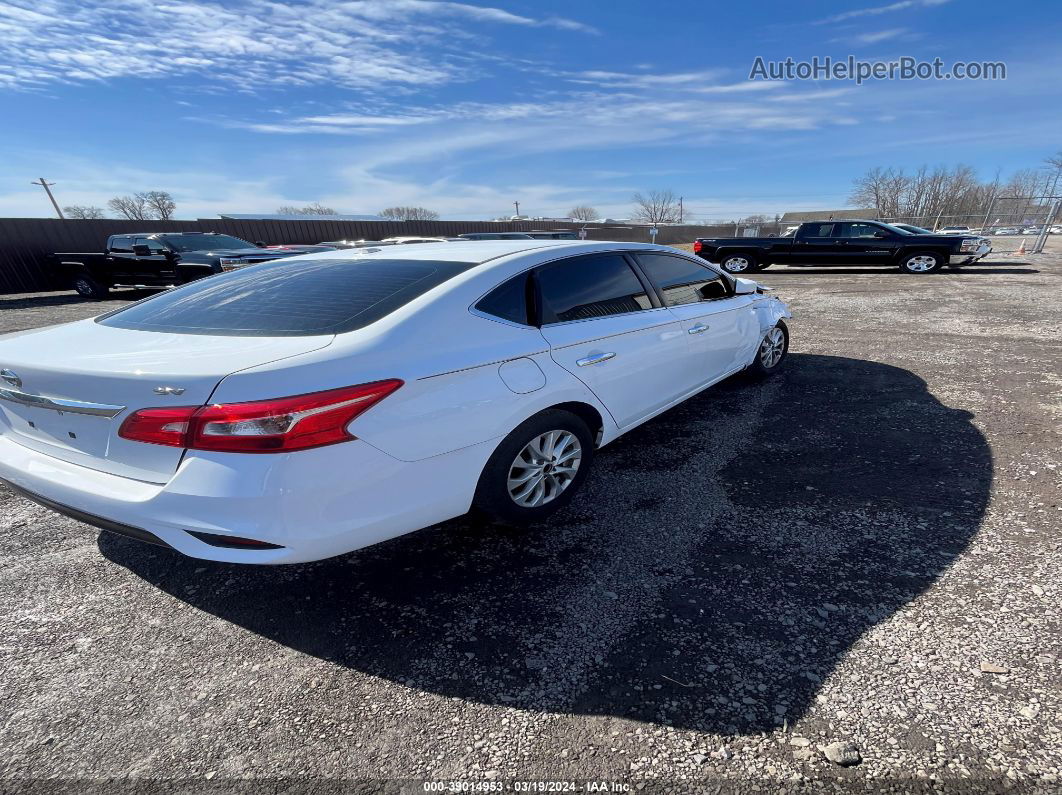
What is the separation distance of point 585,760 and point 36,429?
2.52 m

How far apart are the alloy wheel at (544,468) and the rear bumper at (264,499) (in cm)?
55

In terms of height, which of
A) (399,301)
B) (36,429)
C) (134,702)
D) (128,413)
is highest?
(399,301)

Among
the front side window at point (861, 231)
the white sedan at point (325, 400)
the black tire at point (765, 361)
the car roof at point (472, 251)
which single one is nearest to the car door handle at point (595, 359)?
the white sedan at point (325, 400)

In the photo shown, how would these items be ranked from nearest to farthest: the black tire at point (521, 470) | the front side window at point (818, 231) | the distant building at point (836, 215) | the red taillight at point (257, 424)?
the red taillight at point (257, 424) < the black tire at point (521, 470) < the front side window at point (818, 231) < the distant building at point (836, 215)

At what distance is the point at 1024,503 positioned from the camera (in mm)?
2859

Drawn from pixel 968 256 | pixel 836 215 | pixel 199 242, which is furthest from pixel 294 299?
pixel 836 215

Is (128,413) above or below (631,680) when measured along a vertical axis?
above

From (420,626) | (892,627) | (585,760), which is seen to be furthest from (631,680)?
(892,627)

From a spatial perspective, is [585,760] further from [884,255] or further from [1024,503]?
[884,255]

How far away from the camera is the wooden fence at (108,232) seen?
16.2 m

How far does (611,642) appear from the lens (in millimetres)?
2033

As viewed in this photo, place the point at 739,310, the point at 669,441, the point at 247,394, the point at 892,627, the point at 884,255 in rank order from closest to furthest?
the point at 247,394 < the point at 892,627 < the point at 669,441 < the point at 739,310 < the point at 884,255

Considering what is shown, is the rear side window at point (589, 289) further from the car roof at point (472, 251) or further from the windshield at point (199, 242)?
the windshield at point (199, 242)

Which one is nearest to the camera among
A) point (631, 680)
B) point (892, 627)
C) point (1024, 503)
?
point (631, 680)
